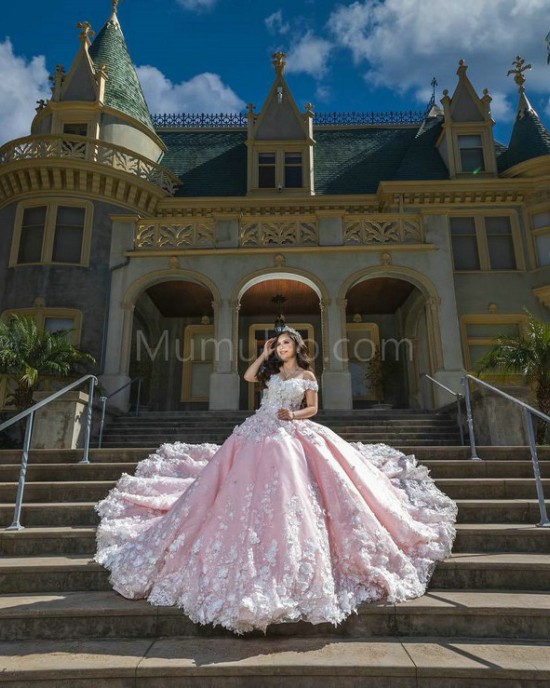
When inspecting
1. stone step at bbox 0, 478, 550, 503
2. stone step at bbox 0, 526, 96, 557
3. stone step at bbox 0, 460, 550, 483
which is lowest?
stone step at bbox 0, 526, 96, 557

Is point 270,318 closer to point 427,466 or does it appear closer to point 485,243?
point 485,243

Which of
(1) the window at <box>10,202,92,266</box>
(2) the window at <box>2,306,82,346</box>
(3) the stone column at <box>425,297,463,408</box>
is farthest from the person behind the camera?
(1) the window at <box>10,202,92,266</box>

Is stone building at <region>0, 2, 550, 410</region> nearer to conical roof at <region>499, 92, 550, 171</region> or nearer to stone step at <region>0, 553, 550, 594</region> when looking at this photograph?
conical roof at <region>499, 92, 550, 171</region>

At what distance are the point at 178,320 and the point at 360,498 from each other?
13.4 meters

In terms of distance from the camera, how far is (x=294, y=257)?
496 inches

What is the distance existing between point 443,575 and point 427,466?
7.05ft

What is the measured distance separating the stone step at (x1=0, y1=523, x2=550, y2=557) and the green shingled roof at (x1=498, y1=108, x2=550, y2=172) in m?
15.4

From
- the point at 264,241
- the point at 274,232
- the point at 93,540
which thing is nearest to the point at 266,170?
the point at 274,232

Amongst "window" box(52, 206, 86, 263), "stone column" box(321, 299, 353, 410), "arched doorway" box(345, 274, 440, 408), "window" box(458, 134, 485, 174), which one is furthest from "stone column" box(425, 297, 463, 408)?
"window" box(52, 206, 86, 263)

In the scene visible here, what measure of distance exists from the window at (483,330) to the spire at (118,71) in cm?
1378

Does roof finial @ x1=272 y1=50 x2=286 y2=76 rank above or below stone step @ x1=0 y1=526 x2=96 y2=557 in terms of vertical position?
above

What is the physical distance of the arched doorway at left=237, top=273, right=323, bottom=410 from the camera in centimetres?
1405

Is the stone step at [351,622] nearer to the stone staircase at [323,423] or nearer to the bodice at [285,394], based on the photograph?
the bodice at [285,394]

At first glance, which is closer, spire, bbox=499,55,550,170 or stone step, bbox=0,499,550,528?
stone step, bbox=0,499,550,528
